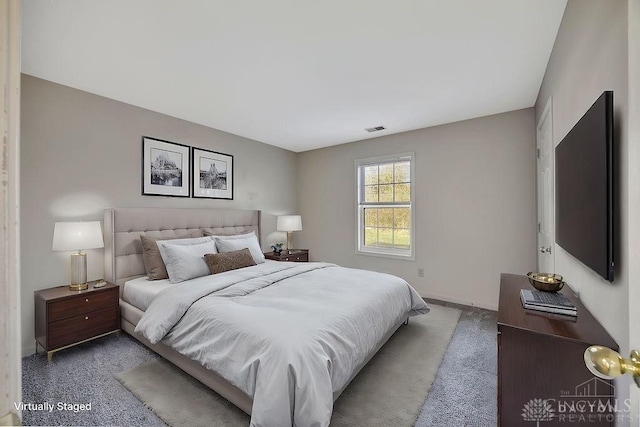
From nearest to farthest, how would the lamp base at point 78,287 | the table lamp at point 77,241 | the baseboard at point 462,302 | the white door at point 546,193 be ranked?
the white door at point 546,193
the table lamp at point 77,241
the lamp base at point 78,287
the baseboard at point 462,302

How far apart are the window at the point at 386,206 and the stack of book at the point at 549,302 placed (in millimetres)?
2564

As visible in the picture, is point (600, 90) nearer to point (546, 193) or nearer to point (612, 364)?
point (612, 364)

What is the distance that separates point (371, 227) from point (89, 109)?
3823 mm

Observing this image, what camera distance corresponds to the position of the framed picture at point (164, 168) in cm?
331

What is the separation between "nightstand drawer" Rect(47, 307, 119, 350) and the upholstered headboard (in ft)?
1.16

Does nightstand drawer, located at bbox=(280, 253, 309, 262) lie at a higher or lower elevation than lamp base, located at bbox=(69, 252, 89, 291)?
lower

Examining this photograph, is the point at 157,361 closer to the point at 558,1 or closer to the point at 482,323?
the point at 482,323

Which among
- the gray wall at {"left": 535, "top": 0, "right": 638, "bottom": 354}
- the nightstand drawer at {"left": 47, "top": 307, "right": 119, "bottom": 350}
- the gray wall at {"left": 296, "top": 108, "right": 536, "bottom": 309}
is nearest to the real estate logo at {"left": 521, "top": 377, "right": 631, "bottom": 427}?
the gray wall at {"left": 535, "top": 0, "right": 638, "bottom": 354}

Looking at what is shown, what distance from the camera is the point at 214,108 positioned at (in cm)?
329

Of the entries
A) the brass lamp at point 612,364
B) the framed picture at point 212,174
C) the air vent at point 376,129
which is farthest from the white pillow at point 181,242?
the brass lamp at point 612,364

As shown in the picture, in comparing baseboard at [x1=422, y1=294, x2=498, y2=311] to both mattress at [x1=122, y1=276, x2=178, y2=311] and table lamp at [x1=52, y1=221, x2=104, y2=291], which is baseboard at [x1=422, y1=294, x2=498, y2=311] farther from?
table lamp at [x1=52, y1=221, x2=104, y2=291]

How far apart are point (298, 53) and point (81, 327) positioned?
2.92m

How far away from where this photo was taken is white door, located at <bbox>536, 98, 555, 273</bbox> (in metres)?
2.36

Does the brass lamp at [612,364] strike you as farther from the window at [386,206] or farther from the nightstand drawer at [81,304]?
the window at [386,206]
